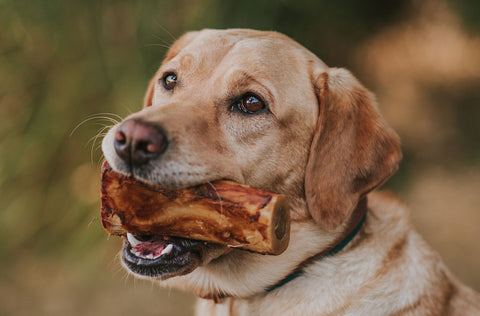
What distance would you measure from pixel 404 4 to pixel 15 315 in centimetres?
527

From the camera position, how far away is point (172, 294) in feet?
17.0

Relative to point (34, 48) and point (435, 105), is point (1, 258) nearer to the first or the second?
point (34, 48)

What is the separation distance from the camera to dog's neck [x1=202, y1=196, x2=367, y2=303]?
2.61m

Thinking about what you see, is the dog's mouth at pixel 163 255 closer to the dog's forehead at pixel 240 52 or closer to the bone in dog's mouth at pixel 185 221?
the bone in dog's mouth at pixel 185 221

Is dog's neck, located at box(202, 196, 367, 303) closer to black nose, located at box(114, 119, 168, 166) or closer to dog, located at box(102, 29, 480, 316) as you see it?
dog, located at box(102, 29, 480, 316)

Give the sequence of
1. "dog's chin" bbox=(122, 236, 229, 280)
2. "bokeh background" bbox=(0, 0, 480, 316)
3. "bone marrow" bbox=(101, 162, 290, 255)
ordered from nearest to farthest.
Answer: "bone marrow" bbox=(101, 162, 290, 255)
"dog's chin" bbox=(122, 236, 229, 280)
"bokeh background" bbox=(0, 0, 480, 316)

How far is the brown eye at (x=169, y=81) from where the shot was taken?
2848mm

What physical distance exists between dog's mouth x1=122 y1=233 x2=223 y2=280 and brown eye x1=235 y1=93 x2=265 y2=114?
729 mm

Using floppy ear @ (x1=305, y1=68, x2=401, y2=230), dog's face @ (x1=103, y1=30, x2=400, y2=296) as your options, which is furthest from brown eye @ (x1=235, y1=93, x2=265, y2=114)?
floppy ear @ (x1=305, y1=68, x2=401, y2=230)

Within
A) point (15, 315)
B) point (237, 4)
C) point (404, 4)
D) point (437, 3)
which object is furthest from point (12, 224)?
point (437, 3)

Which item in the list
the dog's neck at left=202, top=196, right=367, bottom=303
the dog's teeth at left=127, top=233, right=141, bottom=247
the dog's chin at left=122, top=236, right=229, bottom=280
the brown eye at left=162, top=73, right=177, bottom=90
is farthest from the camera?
the brown eye at left=162, top=73, right=177, bottom=90

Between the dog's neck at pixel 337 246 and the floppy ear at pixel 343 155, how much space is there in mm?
169

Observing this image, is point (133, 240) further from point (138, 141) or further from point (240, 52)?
point (240, 52)

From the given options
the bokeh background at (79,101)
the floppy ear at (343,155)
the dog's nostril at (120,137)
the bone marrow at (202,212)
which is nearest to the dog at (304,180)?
the floppy ear at (343,155)
